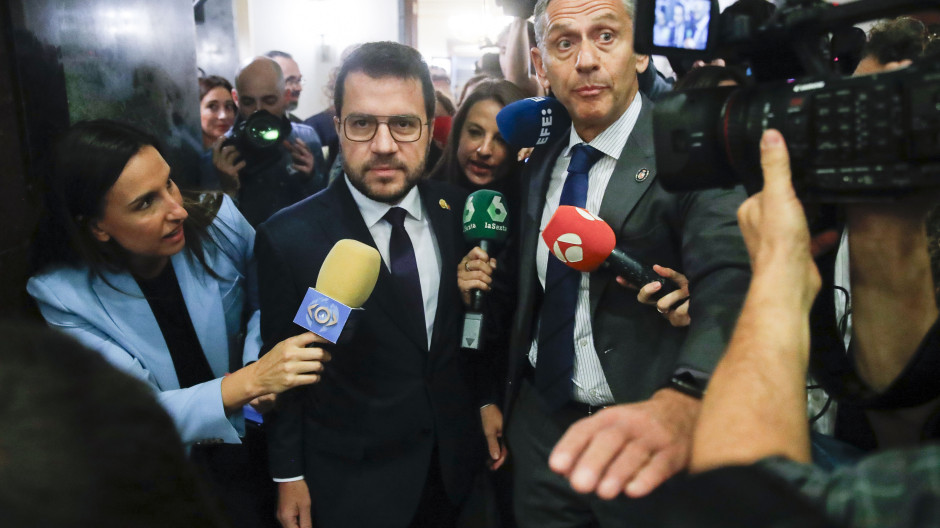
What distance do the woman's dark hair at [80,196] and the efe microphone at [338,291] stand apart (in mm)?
606

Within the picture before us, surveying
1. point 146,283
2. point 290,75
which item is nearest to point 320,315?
point 146,283

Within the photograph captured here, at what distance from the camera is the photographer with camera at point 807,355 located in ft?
1.66

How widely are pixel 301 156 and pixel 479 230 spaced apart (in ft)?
5.39

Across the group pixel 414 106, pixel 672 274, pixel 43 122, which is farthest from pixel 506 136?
pixel 43 122

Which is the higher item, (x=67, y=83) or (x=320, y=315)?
(x=67, y=83)

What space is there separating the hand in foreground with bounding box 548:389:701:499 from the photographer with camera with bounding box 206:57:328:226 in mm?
2118

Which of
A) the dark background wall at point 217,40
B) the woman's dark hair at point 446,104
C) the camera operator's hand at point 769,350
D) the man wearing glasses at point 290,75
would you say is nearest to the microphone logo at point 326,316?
the camera operator's hand at point 769,350

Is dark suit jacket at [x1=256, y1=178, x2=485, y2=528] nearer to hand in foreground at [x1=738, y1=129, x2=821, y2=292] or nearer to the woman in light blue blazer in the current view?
the woman in light blue blazer

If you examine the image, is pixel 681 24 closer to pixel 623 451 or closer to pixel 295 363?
pixel 623 451

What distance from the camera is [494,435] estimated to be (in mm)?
1697

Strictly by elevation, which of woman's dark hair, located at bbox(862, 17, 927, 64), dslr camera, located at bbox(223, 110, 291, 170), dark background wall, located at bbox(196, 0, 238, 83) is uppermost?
dark background wall, located at bbox(196, 0, 238, 83)

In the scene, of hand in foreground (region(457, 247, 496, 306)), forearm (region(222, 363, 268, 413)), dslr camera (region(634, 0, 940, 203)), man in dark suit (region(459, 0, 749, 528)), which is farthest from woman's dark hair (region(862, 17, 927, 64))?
forearm (region(222, 363, 268, 413))

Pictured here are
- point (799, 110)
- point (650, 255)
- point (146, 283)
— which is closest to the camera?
point (799, 110)

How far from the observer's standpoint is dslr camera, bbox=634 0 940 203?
70 cm
